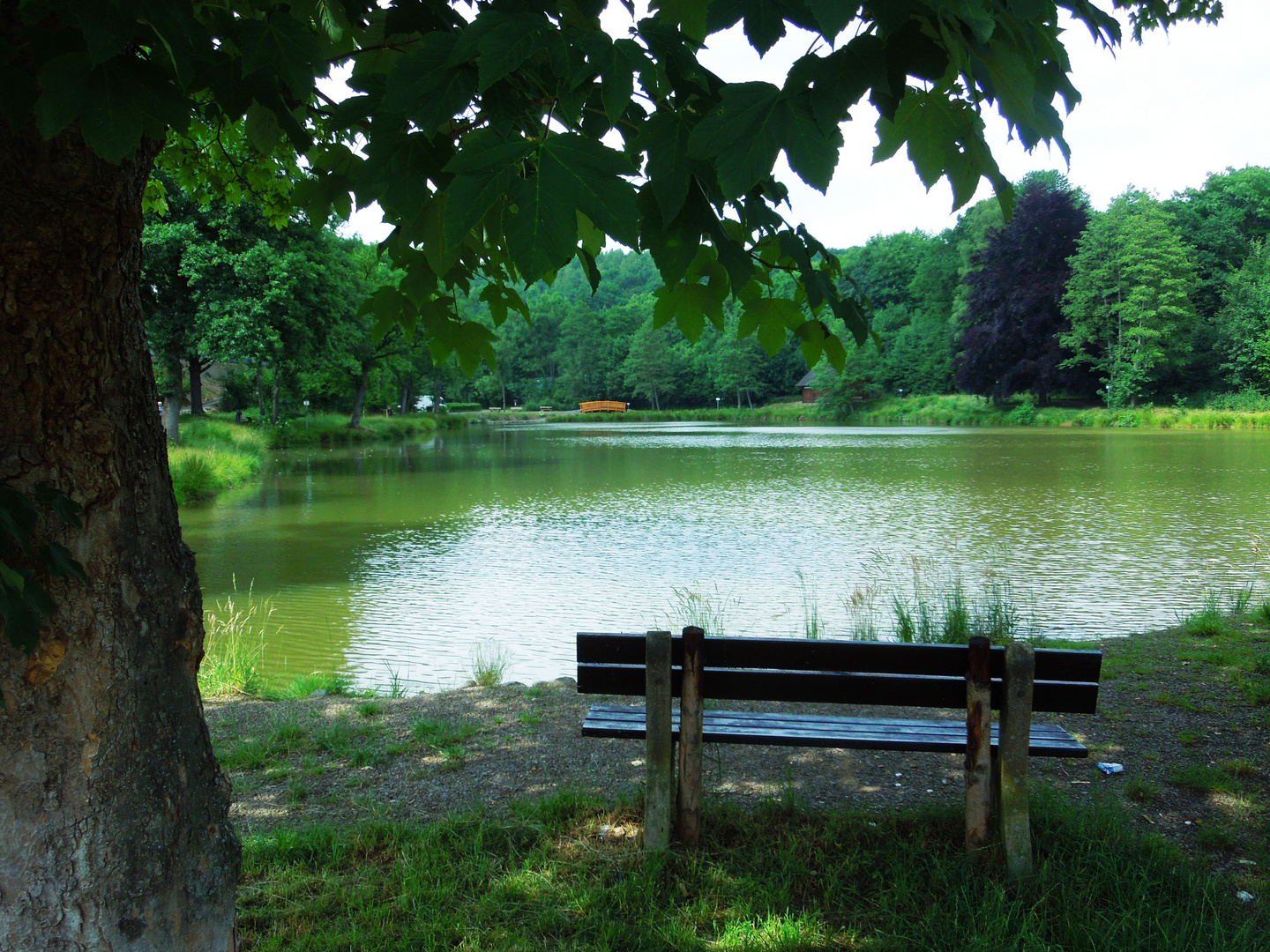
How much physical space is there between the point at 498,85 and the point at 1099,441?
3685 centimetres

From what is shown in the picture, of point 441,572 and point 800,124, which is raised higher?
point 800,124

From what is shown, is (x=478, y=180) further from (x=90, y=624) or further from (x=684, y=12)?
(x=90, y=624)

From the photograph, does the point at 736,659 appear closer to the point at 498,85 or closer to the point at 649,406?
the point at 498,85

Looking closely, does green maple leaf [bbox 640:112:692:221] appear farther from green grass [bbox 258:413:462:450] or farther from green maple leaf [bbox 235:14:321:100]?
green grass [bbox 258:413:462:450]

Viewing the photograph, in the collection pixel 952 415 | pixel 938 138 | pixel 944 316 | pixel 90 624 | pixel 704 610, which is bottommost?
pixel 704 610

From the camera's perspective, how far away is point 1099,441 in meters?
33.2

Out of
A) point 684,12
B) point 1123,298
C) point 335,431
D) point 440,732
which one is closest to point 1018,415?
point 1123,298

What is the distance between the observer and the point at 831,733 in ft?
10.7

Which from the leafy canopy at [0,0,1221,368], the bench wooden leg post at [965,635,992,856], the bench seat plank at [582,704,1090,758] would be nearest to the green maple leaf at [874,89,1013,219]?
the leafy canopy at [0,0,1221,368]

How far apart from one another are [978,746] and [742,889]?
0.96 metres

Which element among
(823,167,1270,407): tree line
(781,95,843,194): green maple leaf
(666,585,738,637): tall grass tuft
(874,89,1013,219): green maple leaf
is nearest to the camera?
(781,95,843,194): green maple leaf

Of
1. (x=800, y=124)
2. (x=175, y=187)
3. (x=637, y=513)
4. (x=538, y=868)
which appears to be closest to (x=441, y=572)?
(x=637, y=513)

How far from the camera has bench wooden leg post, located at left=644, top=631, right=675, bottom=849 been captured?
3.04 metres

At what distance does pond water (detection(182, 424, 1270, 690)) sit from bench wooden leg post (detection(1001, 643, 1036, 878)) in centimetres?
427
